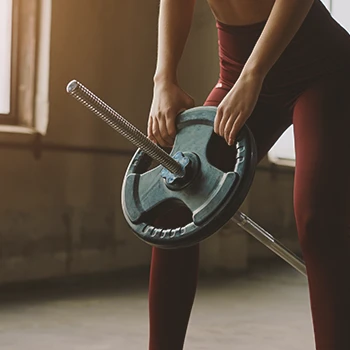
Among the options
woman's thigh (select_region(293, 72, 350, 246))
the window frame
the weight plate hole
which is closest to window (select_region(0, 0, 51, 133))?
the window frame

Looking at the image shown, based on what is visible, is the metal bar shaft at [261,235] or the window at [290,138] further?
the window at [290,138]

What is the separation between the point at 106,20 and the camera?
307cm

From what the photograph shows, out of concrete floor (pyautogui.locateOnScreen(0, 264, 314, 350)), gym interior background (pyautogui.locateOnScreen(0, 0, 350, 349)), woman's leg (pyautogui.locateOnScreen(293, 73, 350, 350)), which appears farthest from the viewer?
gym interior background (pyautogui.locateOnScreen(0, 0, 350, 349))

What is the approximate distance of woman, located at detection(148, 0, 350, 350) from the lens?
3.11ft

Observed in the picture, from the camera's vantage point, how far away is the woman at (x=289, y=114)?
947 mm

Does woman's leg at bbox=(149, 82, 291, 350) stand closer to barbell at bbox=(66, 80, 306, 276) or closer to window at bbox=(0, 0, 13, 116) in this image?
barbell at bbox=(66, 80, 306, 276)

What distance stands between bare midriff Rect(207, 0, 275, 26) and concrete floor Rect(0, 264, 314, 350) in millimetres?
1099

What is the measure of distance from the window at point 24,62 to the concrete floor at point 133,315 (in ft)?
2.48

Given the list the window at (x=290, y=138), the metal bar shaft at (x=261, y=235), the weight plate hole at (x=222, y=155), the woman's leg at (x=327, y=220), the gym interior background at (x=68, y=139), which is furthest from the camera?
the window at (x=290, y=138)

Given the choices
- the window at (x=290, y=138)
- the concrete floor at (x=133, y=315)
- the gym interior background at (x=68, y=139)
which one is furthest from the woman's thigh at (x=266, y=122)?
the window at (x=290, y=138)

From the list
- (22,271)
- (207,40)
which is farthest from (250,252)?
(22,271)

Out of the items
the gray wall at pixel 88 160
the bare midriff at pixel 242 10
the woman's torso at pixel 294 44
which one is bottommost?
the gray wall at pixel 88 160

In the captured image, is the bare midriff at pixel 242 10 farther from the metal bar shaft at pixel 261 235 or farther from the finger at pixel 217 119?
the metal bar shaft at pixel 261 235

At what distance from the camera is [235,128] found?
0.99 meters
